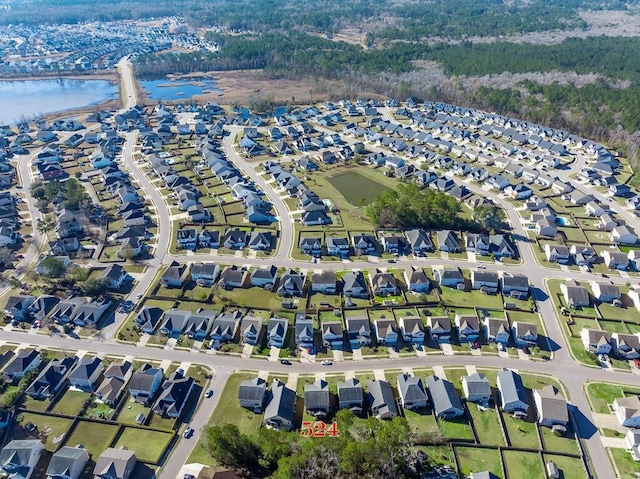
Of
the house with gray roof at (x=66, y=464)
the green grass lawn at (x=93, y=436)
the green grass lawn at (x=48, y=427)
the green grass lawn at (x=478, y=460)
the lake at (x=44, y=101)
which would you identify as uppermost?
the green grass lawn at (x=478, y=460)

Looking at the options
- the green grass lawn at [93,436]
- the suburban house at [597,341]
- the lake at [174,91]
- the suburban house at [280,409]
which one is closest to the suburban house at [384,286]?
the suburban house at [280,409]

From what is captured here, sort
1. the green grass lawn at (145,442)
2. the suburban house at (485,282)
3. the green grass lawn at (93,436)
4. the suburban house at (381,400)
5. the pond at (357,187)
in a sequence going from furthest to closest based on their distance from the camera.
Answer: the pond at (357,187)
the suburban house at (485,282)
the suburban house at (381,400)
the green grass lawn at (93,436)
the green grass lawn at (145,442)

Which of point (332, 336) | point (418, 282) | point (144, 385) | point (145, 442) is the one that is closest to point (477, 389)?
point (332, 336)

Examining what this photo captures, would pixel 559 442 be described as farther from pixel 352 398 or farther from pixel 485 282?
pixel 485 282

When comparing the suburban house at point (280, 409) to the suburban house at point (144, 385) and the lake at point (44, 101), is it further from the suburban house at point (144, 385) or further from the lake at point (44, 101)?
the lake at point (44, 101)

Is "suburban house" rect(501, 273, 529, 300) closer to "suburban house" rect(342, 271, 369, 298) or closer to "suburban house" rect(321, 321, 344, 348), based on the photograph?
"suburban house" rect(342, 271, 369, 298)
